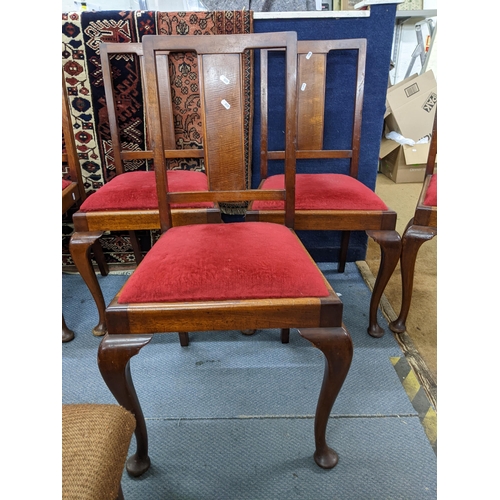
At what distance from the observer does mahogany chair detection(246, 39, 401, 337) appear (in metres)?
1.32

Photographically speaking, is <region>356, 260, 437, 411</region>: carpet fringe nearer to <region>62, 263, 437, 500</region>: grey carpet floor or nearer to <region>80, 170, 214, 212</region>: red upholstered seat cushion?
<region>62, 263, 437, 500</region>: grey carpet floor

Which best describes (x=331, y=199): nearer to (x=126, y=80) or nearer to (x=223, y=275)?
(x=223, y=275)

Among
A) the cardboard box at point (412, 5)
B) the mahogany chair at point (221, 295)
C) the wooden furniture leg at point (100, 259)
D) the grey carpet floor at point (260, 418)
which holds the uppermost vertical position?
the cardboard box at point (412, 5)

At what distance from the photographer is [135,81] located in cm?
167

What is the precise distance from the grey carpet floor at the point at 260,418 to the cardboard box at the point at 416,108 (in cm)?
238

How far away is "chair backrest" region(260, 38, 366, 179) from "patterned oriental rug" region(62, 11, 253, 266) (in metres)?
0.23

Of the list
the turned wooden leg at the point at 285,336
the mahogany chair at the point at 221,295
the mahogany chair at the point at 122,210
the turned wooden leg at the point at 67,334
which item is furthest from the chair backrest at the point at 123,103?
the turned wooden leg at the point at 285,336

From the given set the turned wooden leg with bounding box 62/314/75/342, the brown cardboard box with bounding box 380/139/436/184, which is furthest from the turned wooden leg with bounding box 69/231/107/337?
the brown cardboard box with bounding box 380/139/436/184

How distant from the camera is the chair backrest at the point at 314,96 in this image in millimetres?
1496

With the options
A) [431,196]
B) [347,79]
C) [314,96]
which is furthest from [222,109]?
[347,79]

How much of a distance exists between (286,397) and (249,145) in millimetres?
1167

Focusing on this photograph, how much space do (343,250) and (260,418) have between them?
103cm

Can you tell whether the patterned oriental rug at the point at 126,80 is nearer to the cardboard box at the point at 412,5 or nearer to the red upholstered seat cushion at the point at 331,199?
the red upholstered seat cushion at the point at 331,199

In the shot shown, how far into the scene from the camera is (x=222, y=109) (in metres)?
1.08
